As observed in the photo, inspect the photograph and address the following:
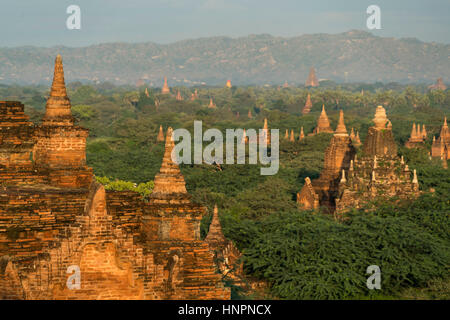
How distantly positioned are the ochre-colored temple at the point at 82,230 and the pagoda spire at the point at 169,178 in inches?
0.8

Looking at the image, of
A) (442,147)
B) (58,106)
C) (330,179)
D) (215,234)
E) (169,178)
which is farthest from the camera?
(442,147)

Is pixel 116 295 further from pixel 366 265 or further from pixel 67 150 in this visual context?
pixel 366 265

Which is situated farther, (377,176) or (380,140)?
(380,140)

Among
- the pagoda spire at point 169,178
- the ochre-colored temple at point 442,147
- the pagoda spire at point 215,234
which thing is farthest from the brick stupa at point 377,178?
the ochre-colored temple at point 442,147

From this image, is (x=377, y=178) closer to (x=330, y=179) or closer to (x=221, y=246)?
(x=330, y=179)

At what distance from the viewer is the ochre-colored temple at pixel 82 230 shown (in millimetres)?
16859

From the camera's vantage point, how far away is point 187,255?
18.7 metres

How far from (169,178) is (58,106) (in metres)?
4.13

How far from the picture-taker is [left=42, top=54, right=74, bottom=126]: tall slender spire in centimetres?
2219

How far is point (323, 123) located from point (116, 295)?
89470 millimetres

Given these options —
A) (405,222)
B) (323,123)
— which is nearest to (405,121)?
(323,123)

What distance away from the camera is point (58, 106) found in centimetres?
2242

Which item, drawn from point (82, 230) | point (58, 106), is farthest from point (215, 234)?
point (82, 230)

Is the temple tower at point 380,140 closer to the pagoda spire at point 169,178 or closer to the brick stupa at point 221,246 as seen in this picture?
the brick stupa at point 221,246
